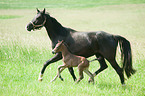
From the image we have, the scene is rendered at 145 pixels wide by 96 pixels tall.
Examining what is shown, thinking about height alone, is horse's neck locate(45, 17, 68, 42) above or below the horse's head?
below

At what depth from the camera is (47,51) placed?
10.2 m

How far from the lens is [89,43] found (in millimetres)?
6414

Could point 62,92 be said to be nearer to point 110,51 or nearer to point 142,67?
point 110,51

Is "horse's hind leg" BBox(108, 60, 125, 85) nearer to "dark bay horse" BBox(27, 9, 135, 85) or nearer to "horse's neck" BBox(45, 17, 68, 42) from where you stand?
"dark bay horse" BBox(27, 9, 135, 85)

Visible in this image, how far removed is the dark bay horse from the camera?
6.31 m

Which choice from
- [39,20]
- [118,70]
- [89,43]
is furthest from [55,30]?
[118,70]

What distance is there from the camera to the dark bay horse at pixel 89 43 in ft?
20.7

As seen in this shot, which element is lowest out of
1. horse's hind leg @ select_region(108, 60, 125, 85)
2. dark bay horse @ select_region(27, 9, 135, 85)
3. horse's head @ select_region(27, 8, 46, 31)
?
horse's hind leg @ select_region(108, 60, 125, 85)

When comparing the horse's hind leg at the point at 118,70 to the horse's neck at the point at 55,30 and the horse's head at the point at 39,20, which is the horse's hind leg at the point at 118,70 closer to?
the horse's neck at the point at 55,30

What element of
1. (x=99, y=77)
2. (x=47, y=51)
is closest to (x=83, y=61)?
(x=99, y=77)

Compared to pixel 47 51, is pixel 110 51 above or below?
above

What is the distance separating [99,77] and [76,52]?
1.42m

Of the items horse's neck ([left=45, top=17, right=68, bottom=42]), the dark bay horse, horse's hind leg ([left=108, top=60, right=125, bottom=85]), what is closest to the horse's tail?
the dark bay horse

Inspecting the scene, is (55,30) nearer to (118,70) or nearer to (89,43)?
(89,43)
